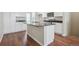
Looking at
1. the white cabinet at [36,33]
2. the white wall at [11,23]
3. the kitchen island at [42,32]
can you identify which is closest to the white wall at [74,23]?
the kitchen island at [42,32]

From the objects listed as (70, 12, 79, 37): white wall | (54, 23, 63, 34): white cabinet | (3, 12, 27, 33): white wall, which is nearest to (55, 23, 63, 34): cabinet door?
(54, 23, 63, 34): white cabinet

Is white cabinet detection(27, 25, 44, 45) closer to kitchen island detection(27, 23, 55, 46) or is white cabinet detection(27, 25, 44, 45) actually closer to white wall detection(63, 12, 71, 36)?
kitchen island detection(27, 23, 55, 46)

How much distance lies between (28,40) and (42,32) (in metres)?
0.25

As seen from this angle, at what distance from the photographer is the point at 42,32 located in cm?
179

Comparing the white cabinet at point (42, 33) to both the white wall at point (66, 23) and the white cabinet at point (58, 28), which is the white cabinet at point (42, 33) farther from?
the white wall at point (66, 23)

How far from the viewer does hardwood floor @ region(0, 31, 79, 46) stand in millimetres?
1759

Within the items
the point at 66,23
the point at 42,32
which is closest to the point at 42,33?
the point at 42,32

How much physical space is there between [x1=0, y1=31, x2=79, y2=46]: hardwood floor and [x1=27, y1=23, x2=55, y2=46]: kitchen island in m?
0.06

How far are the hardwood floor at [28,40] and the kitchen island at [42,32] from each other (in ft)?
0.20
